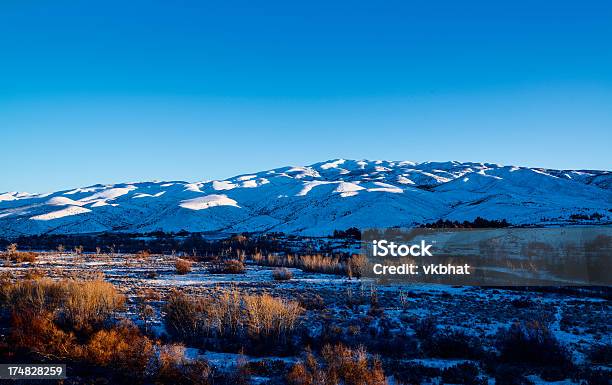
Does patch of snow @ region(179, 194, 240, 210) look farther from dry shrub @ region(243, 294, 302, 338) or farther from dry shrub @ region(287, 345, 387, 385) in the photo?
dry shrub @ region(287, 345, 387, 385)

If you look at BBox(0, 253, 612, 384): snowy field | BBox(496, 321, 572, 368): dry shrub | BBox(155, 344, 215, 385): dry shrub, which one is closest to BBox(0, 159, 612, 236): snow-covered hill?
BBox(0, 253, 612, 384): snowy field

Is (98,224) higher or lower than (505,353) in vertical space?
higher

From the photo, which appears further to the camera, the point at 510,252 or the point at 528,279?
the point at 510,252

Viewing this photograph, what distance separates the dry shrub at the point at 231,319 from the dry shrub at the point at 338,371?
1704 mm

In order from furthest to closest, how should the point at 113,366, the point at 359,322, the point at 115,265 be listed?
the point at 115,265 → the point at 359,322 → the point at 113,366

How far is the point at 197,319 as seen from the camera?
879 cm

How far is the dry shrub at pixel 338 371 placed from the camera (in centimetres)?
604

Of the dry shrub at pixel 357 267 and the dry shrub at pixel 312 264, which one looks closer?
the dry shrub at pixel 357 267

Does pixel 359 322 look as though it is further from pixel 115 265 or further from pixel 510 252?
pixel 510 252

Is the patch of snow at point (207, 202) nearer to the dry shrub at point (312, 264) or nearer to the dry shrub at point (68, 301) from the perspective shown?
the dry shrub at point (312, 264)

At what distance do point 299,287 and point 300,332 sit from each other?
5721 millimetres

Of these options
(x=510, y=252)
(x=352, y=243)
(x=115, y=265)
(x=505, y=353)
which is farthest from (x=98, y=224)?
(x=505, y=353)

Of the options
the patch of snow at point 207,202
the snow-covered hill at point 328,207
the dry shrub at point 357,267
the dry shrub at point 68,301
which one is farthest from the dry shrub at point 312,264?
the patch of snow at point 207,202

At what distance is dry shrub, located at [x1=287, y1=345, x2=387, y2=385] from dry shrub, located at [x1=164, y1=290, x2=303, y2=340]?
5.59 ft
